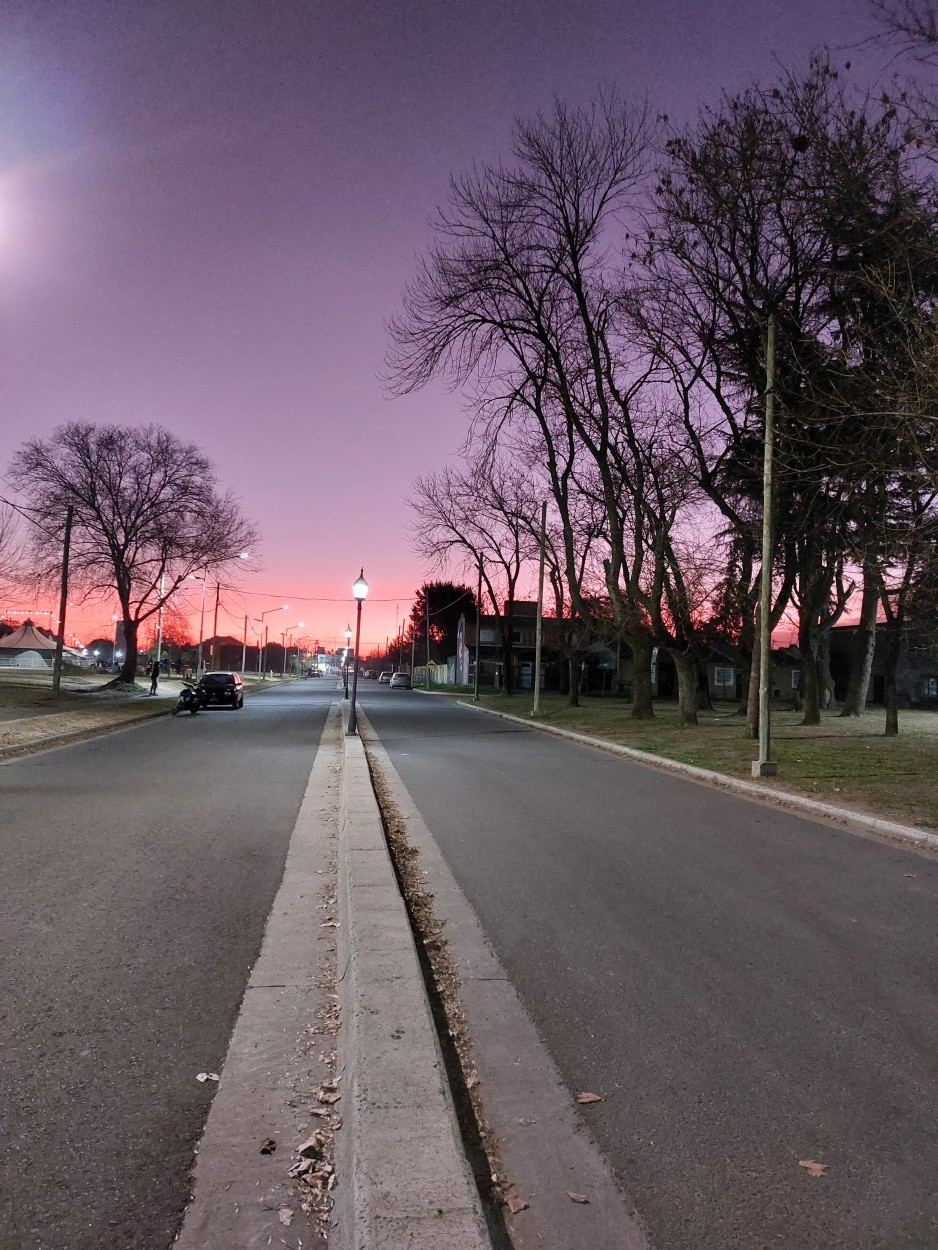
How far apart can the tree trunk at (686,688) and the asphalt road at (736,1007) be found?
15.9 meters

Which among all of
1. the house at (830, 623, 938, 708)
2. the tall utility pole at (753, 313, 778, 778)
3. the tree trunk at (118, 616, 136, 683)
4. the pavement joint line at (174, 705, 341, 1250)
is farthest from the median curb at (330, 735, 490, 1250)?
the house at (830, 623, 938, 708)

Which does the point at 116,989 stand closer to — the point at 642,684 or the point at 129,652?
the point at 642,684

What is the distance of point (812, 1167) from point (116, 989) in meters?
3.25

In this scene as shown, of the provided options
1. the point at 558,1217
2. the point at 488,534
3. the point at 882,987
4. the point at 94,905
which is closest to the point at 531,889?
the point at 882,987

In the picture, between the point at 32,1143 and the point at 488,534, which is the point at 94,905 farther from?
the point at 488,534

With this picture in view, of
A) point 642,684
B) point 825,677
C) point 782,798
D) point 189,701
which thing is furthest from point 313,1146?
point 825,677

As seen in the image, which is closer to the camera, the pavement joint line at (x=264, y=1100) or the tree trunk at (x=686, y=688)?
the pavement joint line at (x=264, y=1100)

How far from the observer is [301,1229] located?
232cm

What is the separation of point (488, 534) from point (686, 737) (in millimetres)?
25792

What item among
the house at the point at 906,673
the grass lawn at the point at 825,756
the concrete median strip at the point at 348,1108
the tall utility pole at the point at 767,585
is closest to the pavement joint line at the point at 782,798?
the grass lawn at the point at 825,756

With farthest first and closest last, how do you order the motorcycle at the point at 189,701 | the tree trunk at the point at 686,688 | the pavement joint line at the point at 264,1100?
the motorcycle at the point at 189,701, the tree trunk at the point at 686,688, the pavement joint line at the point at 264,1100

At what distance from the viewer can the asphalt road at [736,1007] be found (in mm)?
2521

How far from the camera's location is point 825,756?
638 inches

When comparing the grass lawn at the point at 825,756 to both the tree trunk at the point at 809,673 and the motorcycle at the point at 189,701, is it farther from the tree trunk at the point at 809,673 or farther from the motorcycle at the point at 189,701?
the motorcycle at the point at 189,701
